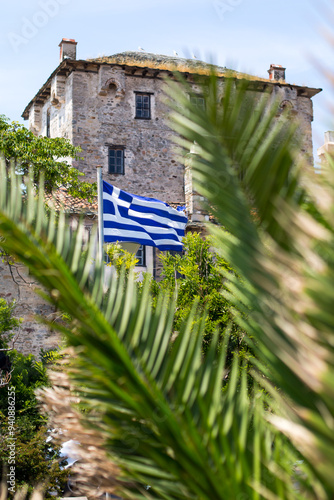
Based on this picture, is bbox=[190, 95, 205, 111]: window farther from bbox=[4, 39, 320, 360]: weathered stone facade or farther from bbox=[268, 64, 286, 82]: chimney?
bbox=[268, 64, 286, 82]: chimney

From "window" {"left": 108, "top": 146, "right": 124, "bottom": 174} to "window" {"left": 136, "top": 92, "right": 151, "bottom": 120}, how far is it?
185 cm

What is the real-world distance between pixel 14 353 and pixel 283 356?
1473cm

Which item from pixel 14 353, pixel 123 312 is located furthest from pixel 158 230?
pixel 123 312

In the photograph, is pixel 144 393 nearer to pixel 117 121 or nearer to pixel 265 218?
pixel 265 218

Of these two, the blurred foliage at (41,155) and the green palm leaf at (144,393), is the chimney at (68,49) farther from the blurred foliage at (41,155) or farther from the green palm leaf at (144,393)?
the green palm leaf at (144,393)

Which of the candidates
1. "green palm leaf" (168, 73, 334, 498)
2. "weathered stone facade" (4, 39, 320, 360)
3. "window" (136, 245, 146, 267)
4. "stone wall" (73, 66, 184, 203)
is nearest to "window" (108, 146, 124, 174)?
"weathered stone facade" (4, 39, 320, 360)

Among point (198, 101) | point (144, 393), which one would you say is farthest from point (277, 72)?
point (144, 393)

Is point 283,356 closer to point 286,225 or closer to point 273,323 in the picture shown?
point 273,323

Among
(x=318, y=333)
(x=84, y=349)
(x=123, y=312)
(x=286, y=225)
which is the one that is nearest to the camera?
(x=318, y=333)

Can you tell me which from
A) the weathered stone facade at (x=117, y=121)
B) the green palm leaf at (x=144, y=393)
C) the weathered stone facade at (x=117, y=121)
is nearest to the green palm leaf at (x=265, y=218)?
the green palm leaf at (x=144, y=393)

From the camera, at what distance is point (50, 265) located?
5.15 ft

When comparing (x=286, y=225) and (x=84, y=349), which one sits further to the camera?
(x=84, y=349)

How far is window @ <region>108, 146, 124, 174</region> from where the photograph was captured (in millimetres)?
25508

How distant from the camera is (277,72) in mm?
28703
